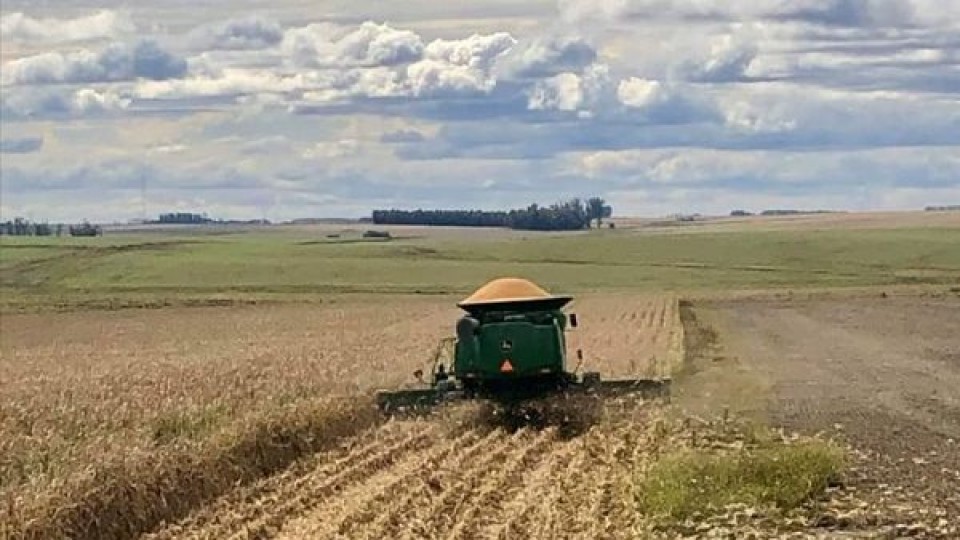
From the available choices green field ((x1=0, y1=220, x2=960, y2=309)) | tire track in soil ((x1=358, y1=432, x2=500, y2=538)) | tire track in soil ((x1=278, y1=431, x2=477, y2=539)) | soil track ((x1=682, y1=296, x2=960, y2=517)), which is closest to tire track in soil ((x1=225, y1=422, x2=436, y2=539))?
tire track in soil ((x1=278, y1=431, x2=477, y2=539))

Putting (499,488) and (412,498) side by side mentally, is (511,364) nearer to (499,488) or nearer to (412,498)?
(499,488)

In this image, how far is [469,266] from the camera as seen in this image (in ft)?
370

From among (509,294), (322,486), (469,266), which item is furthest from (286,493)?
(469,266)

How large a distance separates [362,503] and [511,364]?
26.7 feet

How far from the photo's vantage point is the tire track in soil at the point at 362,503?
15133 millimetres

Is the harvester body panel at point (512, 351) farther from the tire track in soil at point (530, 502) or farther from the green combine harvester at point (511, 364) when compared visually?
the tire track in soil at point (530, 502)

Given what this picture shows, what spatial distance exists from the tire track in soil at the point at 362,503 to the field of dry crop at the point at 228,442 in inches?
1.6

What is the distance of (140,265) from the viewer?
11131 centimetres

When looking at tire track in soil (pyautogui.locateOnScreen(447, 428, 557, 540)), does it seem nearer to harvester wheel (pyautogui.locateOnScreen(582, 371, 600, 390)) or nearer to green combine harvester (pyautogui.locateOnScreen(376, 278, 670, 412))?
green combine harvester (pyautogui.locateOnScreen(376, 278, 670, 412))

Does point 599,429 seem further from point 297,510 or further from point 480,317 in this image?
point 297,510

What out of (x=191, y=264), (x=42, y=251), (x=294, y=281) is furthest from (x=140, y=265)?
(x=42, y=251)

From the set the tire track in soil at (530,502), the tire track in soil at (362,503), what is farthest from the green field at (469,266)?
the tire track in soil at (530,502)

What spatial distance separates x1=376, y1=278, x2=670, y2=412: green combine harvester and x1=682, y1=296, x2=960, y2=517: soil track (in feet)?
7.37

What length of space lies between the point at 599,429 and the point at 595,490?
5.63 m
